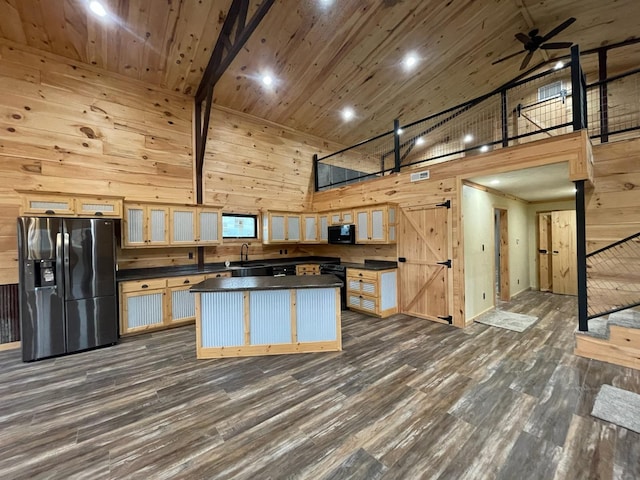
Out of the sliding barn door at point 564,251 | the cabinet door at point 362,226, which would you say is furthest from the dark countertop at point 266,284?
the sliding barn door at point 564,251

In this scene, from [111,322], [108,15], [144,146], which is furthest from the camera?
[144,146]

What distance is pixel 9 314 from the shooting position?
3758mm

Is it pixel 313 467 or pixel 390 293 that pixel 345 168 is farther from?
pixel 313 467

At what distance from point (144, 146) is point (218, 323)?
3572 millimetres

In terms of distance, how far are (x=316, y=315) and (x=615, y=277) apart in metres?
4.40

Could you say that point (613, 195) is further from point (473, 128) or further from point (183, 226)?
point (183, 226)

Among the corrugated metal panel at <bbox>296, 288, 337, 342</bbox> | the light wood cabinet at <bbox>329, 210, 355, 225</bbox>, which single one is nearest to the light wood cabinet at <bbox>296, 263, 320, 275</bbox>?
the light wood cabinet at <bbox>329, 210, 355, 225</bbox>

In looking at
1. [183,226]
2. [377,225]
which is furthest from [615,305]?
[183,226]

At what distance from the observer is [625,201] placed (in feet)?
12.1

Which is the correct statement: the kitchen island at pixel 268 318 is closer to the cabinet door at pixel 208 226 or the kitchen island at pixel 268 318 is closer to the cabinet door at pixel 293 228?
the cabinet door at pixel 208 226

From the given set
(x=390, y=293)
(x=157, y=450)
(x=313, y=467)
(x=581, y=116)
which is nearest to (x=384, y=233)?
(x=390, y=293)

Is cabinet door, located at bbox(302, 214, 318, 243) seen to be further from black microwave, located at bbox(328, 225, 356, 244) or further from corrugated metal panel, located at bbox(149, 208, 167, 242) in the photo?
corrugated metal panel, located at bbox(149, 208, 167, 242)

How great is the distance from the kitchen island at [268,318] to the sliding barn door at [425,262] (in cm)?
214

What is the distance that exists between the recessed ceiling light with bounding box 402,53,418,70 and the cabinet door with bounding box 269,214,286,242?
3.93 meters
